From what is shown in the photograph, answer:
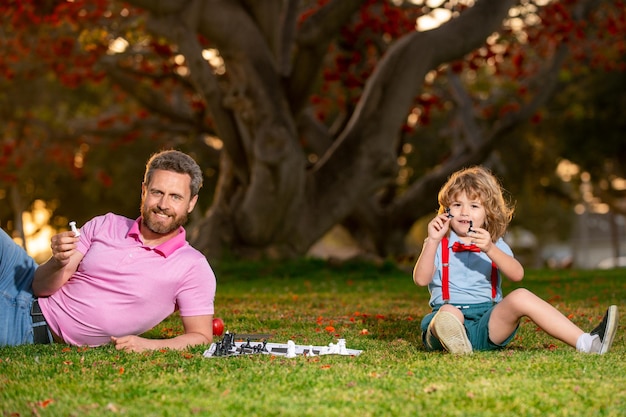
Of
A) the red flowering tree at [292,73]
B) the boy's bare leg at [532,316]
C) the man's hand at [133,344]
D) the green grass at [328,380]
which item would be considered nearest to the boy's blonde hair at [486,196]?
the boy's bare leg at [532,316]

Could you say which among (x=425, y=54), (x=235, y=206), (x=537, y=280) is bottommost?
(x=537, y=280)

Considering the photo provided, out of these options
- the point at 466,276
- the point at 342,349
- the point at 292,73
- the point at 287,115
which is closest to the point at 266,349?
the point at 342,349

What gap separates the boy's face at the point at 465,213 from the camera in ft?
19.2

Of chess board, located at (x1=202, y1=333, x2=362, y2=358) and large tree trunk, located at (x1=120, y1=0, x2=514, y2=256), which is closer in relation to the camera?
chess board, located at (x1=202, y1=333, x2=362, y2=358)

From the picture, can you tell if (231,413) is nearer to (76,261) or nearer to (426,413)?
(426,413)

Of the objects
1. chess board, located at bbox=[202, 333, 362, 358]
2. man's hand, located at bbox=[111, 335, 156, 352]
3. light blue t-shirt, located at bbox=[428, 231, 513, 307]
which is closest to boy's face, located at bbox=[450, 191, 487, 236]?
light blue t-shirt, located at bbox=[428, 231, 513, 307]

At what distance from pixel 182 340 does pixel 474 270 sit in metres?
1.90

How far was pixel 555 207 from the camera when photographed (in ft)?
180

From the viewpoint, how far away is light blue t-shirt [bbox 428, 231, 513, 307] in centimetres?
592

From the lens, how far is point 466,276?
5953mm

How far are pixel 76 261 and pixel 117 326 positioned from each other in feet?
1.57

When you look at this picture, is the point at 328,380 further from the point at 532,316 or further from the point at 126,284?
the point at 126,284

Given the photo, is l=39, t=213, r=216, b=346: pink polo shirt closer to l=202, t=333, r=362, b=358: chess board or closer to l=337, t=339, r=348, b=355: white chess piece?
l=202, t=333, r=362, b=358: chess board

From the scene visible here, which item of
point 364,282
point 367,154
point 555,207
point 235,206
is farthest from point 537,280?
point 555,207
